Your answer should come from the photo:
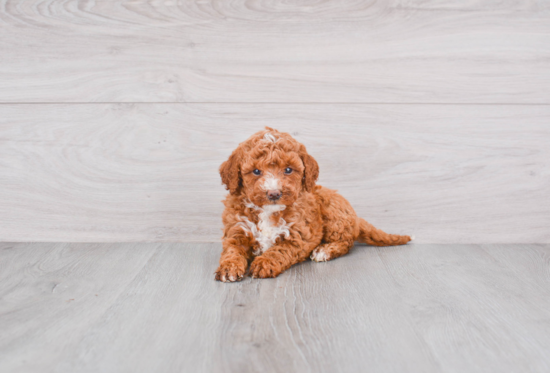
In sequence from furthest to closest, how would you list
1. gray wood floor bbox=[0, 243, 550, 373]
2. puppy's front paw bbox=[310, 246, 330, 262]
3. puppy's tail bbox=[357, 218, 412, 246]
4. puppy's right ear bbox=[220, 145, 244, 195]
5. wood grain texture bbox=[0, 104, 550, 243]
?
wood grain texture bbox=[0, 104, 550, 243] < puppy's tail bbox=[357, 218, 412, 246] < puppy's front paw bbox=[310, 246, 330, 262] < puppy's right ear bbox=[220, 145, 244, 195] < gray wood floor bbox=[0, 243, 550, 373]

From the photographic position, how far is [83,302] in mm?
1400

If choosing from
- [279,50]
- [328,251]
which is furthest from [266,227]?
[279,50]

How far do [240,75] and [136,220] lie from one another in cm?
83

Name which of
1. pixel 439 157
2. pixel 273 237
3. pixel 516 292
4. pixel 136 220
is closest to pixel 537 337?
pixel 516 292

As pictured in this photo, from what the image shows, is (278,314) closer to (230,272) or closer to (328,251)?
(230,272)

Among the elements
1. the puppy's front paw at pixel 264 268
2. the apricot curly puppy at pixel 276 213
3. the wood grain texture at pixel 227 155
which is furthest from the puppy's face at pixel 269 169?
the wood grain texture at pixel 227 155

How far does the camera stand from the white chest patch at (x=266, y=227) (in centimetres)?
171

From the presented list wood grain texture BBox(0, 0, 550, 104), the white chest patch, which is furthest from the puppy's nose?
wood grain texture BBox(0, 0, 550, 104)

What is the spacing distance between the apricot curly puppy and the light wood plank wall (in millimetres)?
312

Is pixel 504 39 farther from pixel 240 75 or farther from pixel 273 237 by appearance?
pixel 273 237

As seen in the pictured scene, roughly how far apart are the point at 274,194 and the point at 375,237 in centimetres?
64

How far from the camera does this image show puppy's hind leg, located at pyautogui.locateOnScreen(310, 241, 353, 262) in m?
1.81

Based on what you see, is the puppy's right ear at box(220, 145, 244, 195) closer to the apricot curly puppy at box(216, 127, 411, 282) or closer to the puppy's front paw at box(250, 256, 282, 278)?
the apricot curly puppy at box(216, 127, 411, 282)

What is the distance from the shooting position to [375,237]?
78.3 inches
